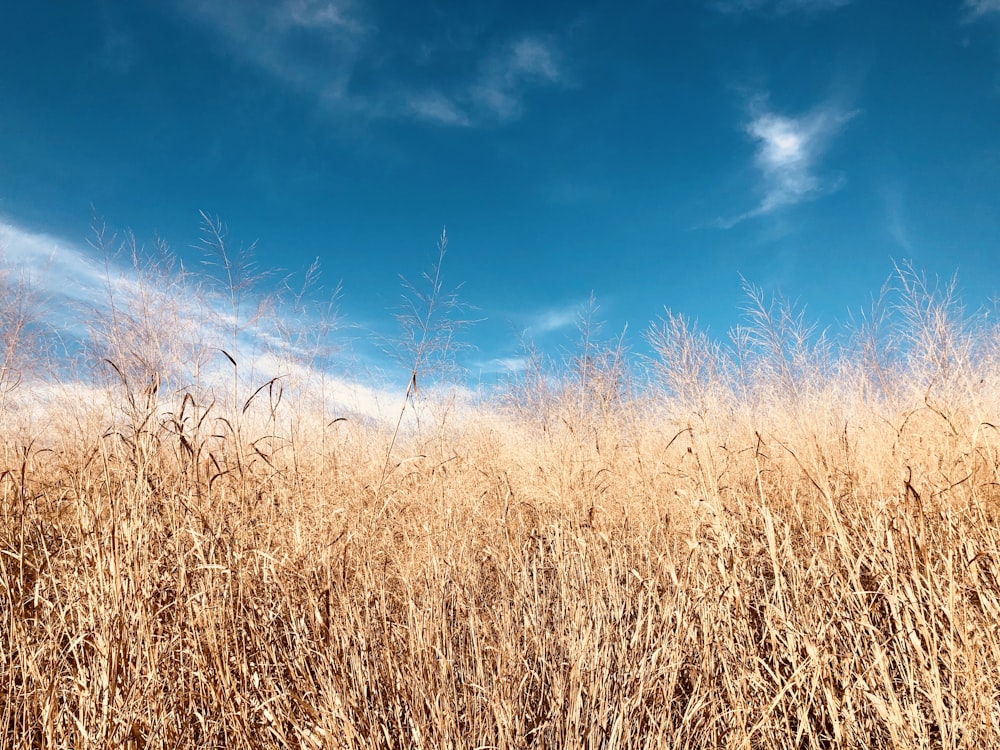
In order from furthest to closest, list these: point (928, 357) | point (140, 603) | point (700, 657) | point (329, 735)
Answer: point (928, 357) → point (700, 657) → point (140, 603) → point (329, 735)

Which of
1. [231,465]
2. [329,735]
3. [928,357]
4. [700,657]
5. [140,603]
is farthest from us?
[231,465]

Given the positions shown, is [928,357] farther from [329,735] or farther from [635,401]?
[329,735]

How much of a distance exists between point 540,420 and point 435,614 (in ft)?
11.4

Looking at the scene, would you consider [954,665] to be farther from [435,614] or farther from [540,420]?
[540,420]

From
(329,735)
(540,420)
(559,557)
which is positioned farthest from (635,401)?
(329,735)

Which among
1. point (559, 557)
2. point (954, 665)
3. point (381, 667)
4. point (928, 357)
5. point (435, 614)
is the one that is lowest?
point (381, 667)

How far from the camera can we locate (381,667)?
151 cm

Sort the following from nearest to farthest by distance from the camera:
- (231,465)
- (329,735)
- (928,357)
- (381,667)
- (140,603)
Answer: (329,735) < (140,603) < (381,667) < (928,357) < (231,465)

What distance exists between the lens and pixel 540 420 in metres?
5.02

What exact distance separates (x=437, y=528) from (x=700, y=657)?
1.24 meters

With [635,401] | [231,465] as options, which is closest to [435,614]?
[231,465]

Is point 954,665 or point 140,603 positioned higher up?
point 954,665

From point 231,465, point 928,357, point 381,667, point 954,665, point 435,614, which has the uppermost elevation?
point 928,357

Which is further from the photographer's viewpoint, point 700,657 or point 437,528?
point 437,528
